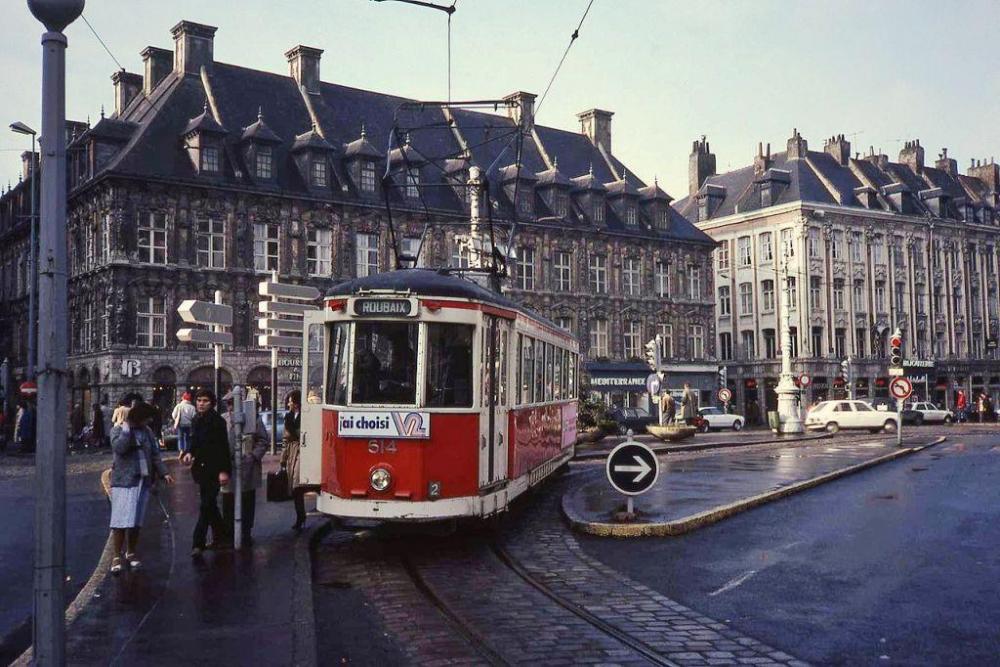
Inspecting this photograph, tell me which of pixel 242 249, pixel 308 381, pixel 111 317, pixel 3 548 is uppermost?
pixel 242 249

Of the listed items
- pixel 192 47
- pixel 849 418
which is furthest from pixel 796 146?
pixel 192 47

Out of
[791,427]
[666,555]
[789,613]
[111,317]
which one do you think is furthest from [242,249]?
[789,613]

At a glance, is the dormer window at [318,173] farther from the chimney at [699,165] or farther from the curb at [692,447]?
the chimney at [699,165]

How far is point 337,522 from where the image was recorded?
11.7 meters

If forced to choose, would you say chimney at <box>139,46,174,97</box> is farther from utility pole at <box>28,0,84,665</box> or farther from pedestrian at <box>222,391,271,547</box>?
utility pole at <box>28,0,84,665</box>

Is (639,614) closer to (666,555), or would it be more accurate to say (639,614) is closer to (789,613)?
(789,613)

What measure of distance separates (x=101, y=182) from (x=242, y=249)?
5.92 meters

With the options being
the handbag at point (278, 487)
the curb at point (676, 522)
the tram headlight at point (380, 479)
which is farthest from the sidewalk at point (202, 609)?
the curb at point (676, 522)

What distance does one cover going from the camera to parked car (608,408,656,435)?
4238cm

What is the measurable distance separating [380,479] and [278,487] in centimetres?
220

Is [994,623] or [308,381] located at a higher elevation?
[308,381]

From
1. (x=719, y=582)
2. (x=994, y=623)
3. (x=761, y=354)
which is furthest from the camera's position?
(x=761, y=354)

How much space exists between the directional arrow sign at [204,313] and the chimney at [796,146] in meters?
60.2

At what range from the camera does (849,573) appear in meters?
10.0
